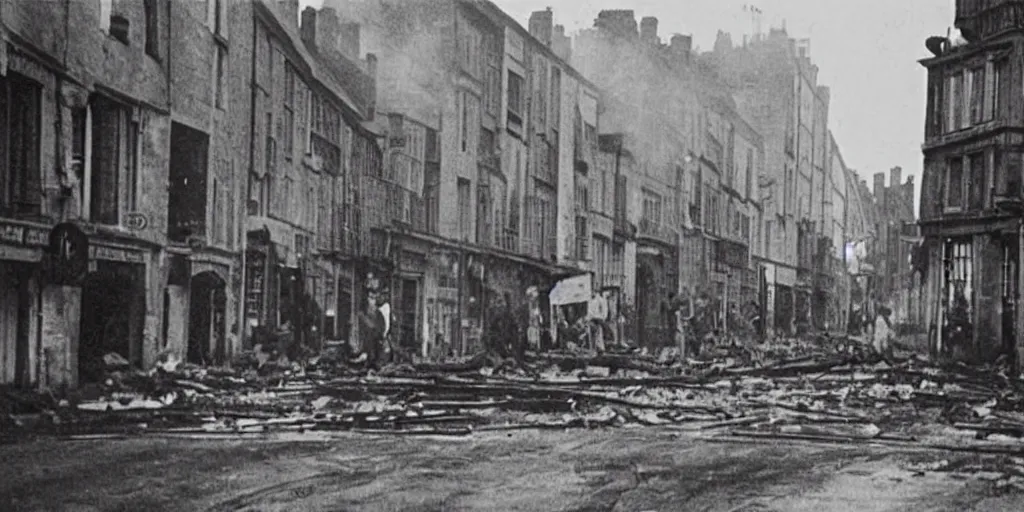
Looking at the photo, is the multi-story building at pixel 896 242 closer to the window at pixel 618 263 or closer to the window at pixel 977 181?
the window at pixel 977 181

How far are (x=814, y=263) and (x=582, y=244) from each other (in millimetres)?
1506

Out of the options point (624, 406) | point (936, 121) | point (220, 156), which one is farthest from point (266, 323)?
point (936, 121)

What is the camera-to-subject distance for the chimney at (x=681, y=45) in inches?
286

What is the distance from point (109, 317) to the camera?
6.00 m

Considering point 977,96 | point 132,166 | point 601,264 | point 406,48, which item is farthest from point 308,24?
point 977,96

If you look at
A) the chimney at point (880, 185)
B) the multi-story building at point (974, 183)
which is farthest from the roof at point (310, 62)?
the multi-story building at point (974, 183)

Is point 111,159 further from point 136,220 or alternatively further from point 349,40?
point 349,40

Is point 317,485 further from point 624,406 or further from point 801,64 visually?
point 801,64

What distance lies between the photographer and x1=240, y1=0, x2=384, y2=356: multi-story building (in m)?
6.49

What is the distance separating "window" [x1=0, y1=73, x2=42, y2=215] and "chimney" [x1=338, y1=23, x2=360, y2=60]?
178 centimetres

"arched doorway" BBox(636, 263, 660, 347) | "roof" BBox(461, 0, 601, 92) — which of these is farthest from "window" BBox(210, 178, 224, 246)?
"arched doorway" BBox(636, 263, 660, 347)

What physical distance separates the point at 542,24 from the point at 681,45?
2.83 feet

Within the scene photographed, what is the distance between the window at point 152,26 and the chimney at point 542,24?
2.22m

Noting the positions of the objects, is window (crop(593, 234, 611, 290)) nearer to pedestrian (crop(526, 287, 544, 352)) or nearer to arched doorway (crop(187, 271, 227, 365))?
pedestrian (crop(526, 287, 544, 352))
